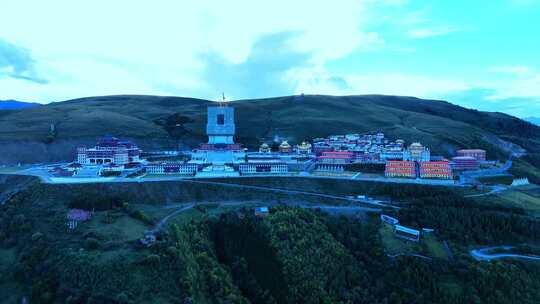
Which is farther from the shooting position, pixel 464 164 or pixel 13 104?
pixel 13 104

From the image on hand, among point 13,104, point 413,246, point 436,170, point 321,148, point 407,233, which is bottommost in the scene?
point 413,246

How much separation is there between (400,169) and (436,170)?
5.33 m

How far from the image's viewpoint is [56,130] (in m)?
85.4

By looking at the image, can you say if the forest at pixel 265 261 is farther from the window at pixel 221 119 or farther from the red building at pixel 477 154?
the window at pixel 221 119

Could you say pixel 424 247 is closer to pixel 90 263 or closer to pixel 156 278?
pixel 156 278

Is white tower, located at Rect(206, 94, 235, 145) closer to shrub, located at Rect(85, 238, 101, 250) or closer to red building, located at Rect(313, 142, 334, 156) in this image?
red building, located at Rect(313, 142, 334, 156)

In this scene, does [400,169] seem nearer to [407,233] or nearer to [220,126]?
[407,233]

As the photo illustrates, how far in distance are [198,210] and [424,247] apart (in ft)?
84.2

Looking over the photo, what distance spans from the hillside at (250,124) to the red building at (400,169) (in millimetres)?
24892

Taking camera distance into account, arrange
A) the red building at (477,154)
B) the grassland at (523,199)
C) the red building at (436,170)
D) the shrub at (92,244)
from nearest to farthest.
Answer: the shrub at (92,244) < the grassland at (523,199) < the red building at (436,170) < the red building at (477,154)

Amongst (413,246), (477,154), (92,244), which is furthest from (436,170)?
(92,244)

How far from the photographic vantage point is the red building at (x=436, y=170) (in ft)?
192

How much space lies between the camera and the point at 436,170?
58812mm

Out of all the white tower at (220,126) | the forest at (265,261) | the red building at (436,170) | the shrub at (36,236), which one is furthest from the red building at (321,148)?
the shrub at (36,236)
